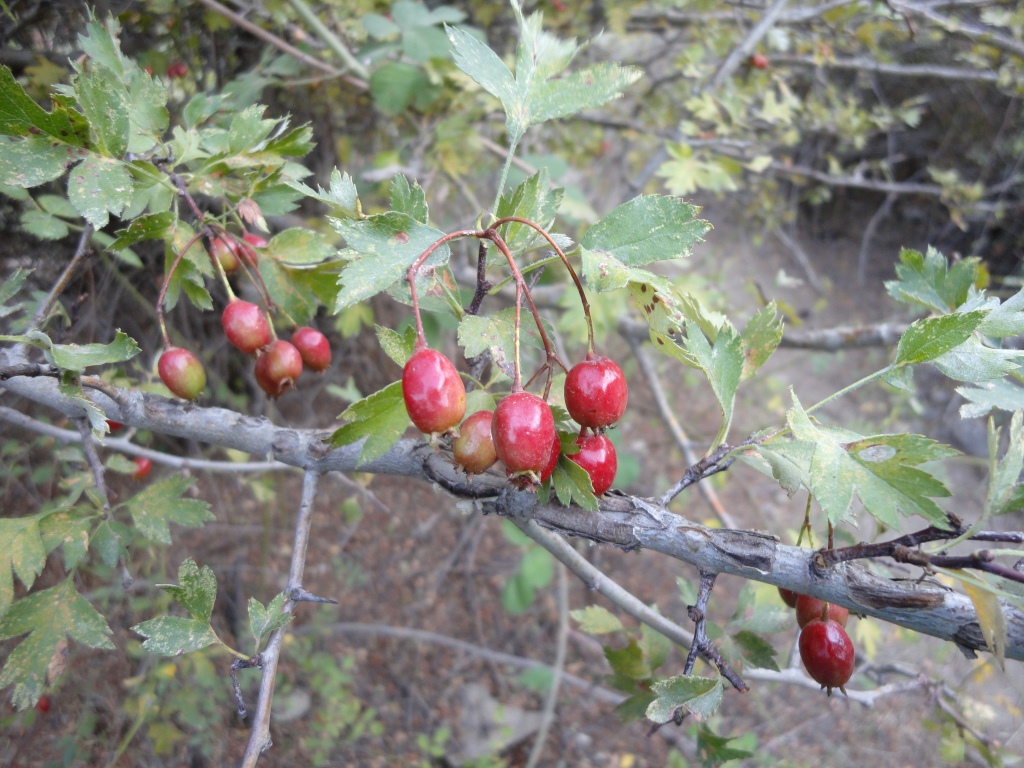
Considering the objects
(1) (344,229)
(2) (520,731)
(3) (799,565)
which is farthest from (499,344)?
(2) (520,731)

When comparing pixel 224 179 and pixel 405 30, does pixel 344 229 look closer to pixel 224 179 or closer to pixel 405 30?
pixel 224 179

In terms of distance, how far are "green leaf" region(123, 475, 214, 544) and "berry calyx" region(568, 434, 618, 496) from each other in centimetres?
80

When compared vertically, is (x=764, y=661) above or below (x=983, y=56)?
below

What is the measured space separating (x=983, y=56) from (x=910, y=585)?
4035 millimetres

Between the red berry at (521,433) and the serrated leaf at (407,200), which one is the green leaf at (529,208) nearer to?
the serrated leaf at (407,200)

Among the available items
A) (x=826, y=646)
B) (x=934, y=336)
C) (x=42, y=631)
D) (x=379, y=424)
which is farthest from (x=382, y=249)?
(x=42, y=631)

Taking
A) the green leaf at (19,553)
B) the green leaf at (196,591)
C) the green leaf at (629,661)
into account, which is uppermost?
the green leaf at (196,591)

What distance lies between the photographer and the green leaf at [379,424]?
849 mm

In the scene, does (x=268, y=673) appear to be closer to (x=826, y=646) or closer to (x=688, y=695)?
(x=688, y=695)

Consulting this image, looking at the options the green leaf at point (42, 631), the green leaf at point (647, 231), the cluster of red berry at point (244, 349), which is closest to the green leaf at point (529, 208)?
the green leaf at point (647, 231)

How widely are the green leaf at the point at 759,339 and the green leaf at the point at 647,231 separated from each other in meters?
0.25

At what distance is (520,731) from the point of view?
3.04 metres

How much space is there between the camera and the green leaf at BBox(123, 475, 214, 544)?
122cm

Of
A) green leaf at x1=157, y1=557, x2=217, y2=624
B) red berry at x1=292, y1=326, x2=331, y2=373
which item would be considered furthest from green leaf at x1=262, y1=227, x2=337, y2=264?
green leaf at x1=157, y1=557, x2=217, y2=624
